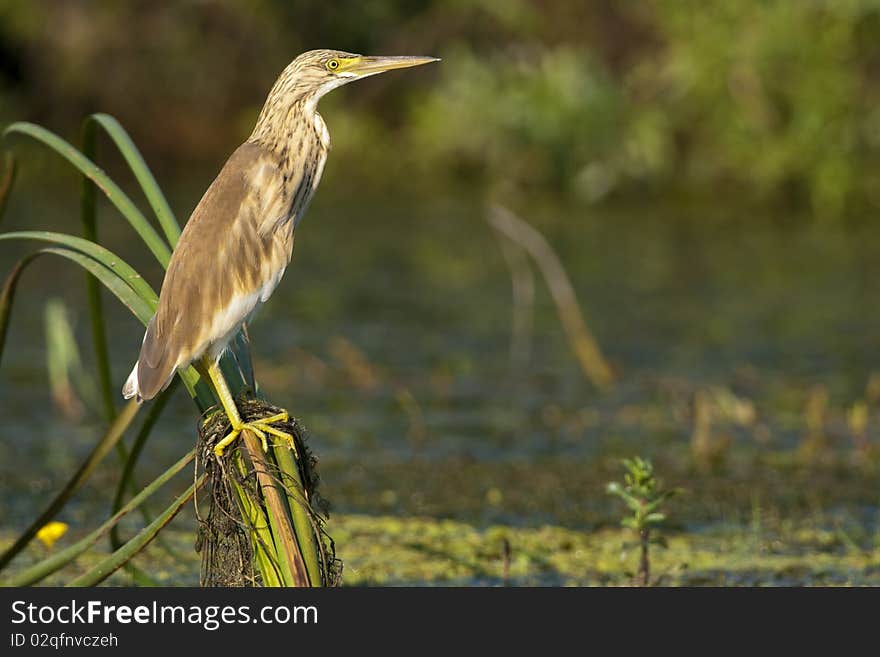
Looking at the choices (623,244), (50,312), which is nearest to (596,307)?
(623,244)

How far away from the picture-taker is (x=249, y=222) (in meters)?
3.34

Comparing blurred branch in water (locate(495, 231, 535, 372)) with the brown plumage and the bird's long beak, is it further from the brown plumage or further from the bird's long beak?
the brown plumage

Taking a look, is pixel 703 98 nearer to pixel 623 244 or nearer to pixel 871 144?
pixel 871 144

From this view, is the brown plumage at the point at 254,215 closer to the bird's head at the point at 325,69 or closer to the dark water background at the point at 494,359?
the bird's head at the point at 325,69

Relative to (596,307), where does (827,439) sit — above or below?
below

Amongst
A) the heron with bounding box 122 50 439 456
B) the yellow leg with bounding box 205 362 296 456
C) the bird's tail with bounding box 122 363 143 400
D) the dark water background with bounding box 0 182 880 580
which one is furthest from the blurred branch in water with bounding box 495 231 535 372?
the yellow leg with bounding box 205 362 296 456

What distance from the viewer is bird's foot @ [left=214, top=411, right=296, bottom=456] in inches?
118

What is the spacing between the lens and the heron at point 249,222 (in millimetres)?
3232

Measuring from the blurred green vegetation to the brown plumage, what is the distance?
397 inches

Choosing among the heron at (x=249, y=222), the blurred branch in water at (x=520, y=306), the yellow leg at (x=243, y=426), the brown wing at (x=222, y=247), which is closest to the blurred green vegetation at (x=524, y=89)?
the blurred branch in water at (x=520, y=306)

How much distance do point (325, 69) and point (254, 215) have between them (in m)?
0.35
